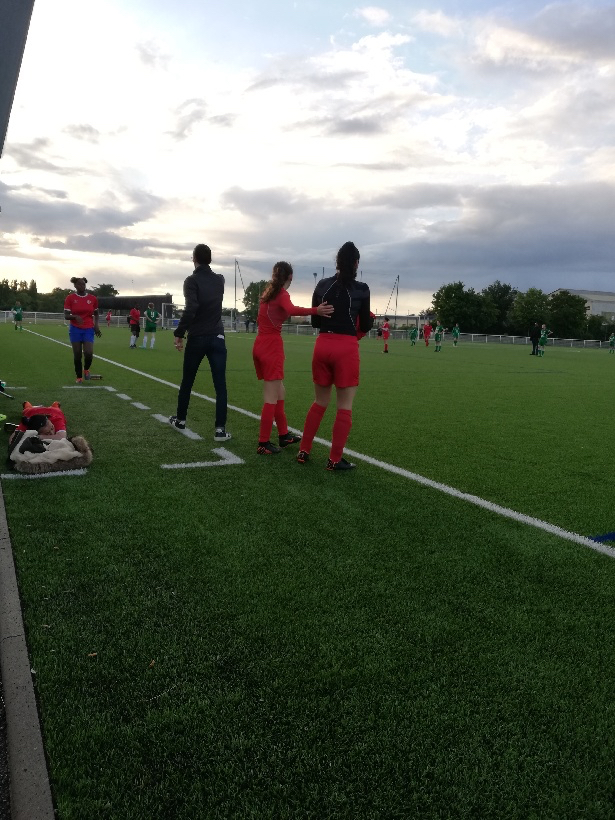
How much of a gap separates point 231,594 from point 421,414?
7.05m

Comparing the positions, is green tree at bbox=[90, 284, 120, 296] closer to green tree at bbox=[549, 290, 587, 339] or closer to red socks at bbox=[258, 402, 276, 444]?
green tree at bbox=[549, 290, 587, 339]

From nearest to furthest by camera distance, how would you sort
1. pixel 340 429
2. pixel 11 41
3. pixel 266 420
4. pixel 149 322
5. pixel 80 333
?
pixel 340 429
pixel 266 420
pixel 11 41
pixel 80 333
pixel 149 322

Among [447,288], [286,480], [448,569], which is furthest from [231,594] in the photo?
[447,288]

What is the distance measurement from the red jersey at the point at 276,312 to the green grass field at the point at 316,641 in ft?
5.05

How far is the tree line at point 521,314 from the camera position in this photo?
9169cm

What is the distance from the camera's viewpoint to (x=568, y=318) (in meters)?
92.8

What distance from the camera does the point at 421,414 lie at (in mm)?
9758

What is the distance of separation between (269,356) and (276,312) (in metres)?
0.50

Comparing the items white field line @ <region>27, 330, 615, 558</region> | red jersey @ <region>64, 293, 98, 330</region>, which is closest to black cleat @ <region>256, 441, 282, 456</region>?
white field line @ <region>27, 330, 615, 558</region>

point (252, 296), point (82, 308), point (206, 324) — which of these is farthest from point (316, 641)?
point (252, 296)

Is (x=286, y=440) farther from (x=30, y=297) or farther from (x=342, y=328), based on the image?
(x=30, y=297)

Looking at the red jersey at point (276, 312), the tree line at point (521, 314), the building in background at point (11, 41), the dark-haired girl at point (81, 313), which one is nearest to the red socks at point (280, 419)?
the red jersey at point (276, 312)

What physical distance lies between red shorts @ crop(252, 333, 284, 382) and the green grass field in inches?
46.9

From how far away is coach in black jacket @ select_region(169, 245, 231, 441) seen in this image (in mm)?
6707
